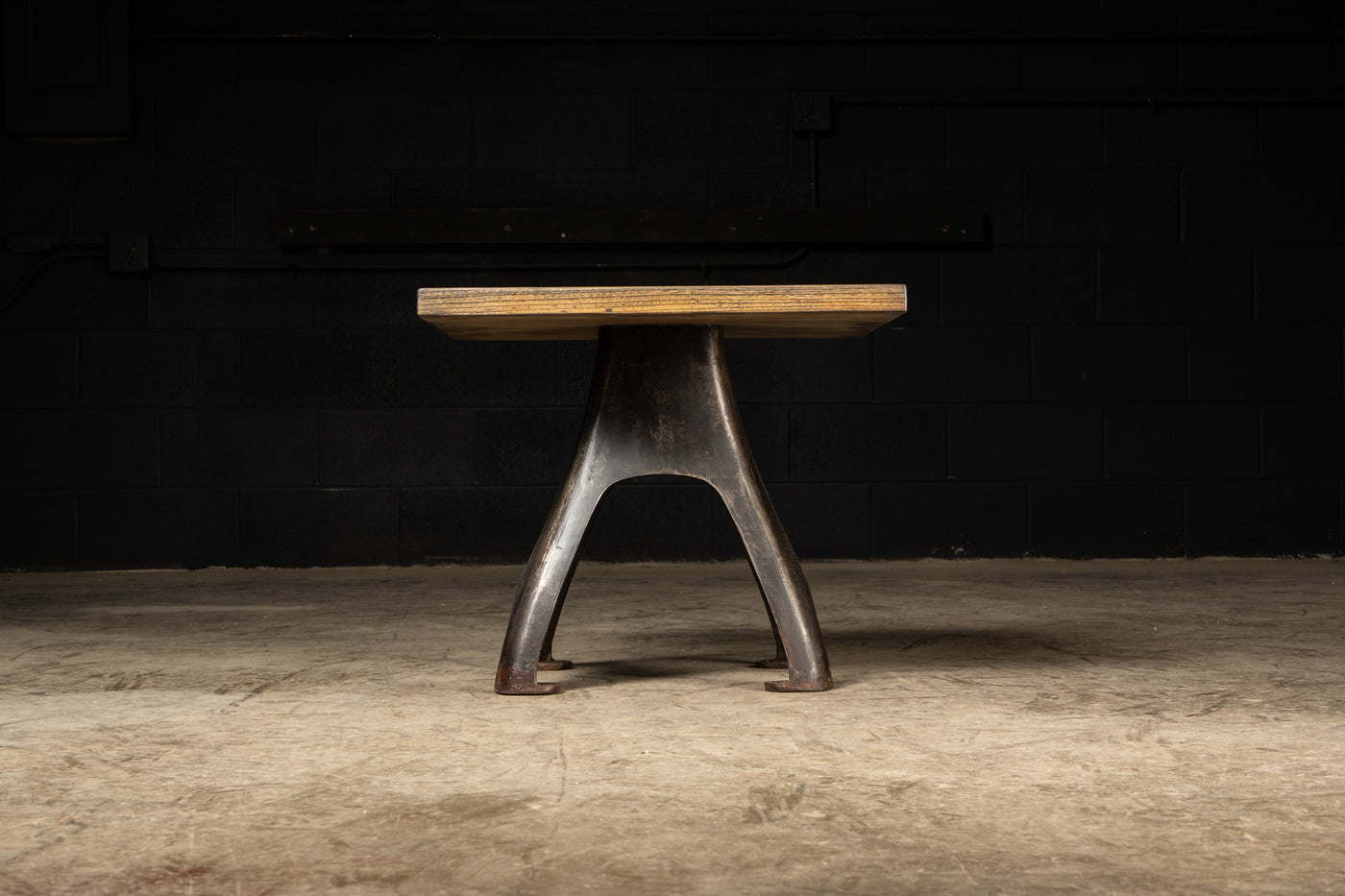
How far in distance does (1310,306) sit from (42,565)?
12.3ft

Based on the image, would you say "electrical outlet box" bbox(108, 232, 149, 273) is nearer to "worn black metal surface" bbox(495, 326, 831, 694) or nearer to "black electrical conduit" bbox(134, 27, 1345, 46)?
"black electrical conduit" bbox(134, 27, 1345, 46)

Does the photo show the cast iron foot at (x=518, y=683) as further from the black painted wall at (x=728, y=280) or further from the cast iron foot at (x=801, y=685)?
the black painted wall at (x=728, y=280)

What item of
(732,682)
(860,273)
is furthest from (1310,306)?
(732,682)

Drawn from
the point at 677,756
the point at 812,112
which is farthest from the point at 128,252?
the point at 677,756

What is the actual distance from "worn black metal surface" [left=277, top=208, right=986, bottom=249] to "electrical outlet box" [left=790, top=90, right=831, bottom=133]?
0.25 metres

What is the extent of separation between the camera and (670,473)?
1.86 meters

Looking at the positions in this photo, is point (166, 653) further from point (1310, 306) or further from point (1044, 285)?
point (1310, 306)

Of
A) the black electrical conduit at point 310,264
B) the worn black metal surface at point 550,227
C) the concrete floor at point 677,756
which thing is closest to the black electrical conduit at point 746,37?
the worn black metal surface at point 550,227

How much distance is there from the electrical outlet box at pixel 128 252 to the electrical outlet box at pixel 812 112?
6.24 ft

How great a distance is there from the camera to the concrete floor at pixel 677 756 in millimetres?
1082

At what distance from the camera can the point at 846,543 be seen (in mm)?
3771

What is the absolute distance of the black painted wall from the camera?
373cm

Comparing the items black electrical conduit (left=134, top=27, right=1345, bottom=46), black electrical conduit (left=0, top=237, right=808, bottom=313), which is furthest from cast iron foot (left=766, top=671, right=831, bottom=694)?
black electrical conduit (left=134, top=27, right=1345, bottom=46)

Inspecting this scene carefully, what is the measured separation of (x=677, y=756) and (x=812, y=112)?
2.71 metres
